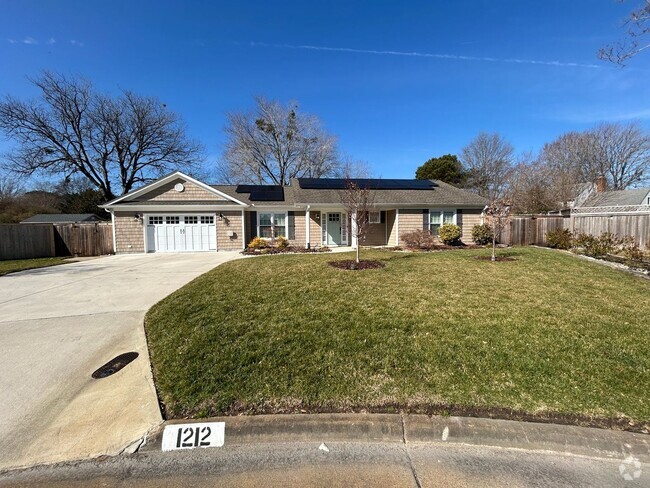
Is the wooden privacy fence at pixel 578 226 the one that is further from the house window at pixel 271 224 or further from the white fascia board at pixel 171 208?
the white fascia board at pixel 171 208

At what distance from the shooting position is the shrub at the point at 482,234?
15522 mm

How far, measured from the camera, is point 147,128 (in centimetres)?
2722

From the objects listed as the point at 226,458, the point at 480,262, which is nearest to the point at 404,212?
the point at 480,262

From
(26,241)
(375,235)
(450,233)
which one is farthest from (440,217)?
(26,241)

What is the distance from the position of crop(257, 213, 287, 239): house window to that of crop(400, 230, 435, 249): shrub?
6582mm

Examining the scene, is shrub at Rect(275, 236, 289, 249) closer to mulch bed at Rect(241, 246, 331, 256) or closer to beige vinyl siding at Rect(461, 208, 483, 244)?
mulch bed at Rect(241, 246, 331, 256)

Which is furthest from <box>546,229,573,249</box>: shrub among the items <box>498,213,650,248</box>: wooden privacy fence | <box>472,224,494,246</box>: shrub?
<box>472,224,494,246</box>: shrub

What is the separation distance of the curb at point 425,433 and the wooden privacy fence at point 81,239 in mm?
16609

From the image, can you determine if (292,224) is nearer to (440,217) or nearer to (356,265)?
(440,217)

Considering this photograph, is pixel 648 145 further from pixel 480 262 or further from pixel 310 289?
pixel 310 289

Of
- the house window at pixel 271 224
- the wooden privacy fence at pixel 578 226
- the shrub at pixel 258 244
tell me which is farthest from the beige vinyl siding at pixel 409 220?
the shrub at pixel 258 244

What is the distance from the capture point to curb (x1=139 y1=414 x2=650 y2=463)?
2340mm

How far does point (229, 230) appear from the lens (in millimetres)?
15922

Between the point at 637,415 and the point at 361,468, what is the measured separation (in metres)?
2.49
